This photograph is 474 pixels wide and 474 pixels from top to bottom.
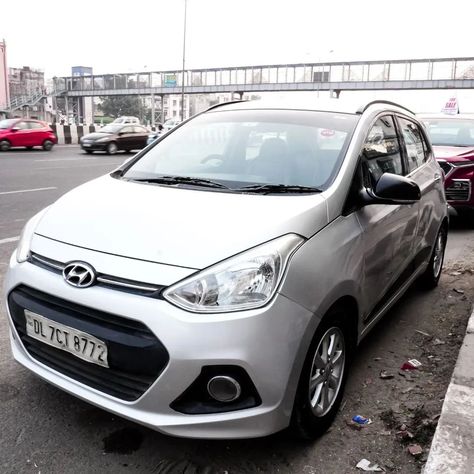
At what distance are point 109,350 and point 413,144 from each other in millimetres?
3032

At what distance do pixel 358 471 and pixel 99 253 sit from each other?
1496 millimetres

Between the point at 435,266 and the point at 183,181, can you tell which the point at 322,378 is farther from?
the point at 435,266

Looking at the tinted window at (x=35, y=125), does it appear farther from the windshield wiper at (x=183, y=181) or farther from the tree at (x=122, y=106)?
the tree at (x=122, y=106)

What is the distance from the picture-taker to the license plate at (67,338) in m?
2.12

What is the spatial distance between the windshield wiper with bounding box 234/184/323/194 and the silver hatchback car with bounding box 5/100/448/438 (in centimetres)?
1

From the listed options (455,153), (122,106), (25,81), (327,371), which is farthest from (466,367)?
(122,106)

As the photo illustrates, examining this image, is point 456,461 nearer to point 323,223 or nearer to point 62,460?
point 323,223

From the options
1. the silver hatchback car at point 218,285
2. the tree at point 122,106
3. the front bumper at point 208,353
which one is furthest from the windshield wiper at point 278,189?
the tree at point 122,106

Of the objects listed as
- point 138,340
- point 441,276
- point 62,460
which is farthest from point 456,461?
point 441,276

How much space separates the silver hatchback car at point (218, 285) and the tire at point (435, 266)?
→ 1691 mm

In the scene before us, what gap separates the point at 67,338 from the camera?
2.19 m

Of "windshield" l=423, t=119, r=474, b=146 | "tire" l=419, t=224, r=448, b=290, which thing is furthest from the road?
"windshield" l=423, t=119, r=474, b=146

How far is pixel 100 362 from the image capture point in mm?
2133

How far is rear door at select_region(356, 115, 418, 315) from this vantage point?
286cm
